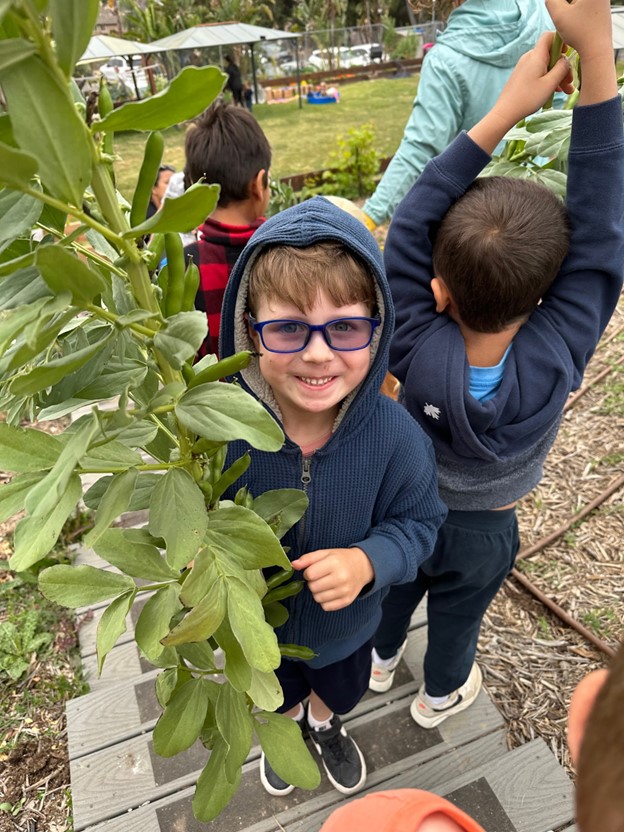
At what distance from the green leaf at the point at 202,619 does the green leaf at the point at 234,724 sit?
287 millimetres

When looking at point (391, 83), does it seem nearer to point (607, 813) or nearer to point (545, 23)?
point (545, 23)

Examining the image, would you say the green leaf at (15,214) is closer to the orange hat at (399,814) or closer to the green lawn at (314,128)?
the orange hat at (399,814)

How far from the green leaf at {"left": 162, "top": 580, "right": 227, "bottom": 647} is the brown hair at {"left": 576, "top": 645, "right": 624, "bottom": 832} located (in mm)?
395

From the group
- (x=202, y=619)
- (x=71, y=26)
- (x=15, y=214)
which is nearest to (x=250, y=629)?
(x=202, y=619)

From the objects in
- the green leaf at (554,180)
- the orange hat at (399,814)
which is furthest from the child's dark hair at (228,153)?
the orange hat at (399,814)

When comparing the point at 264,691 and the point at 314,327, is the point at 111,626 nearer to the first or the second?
the point at 264,691

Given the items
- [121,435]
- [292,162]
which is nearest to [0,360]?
[121,435]

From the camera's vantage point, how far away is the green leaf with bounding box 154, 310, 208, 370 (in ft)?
1.82

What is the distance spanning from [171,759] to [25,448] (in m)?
1.53

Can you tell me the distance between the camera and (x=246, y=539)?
72 cm

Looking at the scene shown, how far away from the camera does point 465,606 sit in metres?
1.66

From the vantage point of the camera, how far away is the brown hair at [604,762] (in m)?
0.44

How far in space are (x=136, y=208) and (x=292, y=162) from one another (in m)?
11.3

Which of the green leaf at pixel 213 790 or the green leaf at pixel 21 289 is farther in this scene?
the green leaf at pixel 213 790
